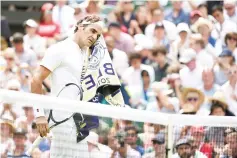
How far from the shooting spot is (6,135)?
8.89 meters

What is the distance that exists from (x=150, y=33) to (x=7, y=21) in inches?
132

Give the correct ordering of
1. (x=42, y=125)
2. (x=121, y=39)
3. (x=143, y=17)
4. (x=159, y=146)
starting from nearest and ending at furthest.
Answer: (x=42, y=125) → (x=159, y=146) → (x=121, y=39) → (x=143, y=17)

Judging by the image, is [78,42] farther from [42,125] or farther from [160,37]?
[160,37]

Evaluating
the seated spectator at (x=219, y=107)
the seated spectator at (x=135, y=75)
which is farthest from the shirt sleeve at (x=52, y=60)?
the seated spectator at (x=135, y=75)

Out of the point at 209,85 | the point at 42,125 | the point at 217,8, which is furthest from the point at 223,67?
the point at 42,125

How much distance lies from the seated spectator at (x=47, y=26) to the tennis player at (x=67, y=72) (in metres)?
8.70

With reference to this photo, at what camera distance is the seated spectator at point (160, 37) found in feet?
52.7

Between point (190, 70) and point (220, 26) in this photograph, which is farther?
point (220, 26)

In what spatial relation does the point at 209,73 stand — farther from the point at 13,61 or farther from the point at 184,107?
the point at 13,61

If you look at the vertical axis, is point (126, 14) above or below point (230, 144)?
above

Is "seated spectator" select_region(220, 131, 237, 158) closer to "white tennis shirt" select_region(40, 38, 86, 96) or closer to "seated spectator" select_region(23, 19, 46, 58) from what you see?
"white tennis shirt" select_region(40, 38, 86, 96)

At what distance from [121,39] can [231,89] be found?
12.2 ft

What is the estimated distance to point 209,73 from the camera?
13.9m

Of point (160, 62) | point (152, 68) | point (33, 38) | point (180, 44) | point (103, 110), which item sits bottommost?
point (103, 110)
